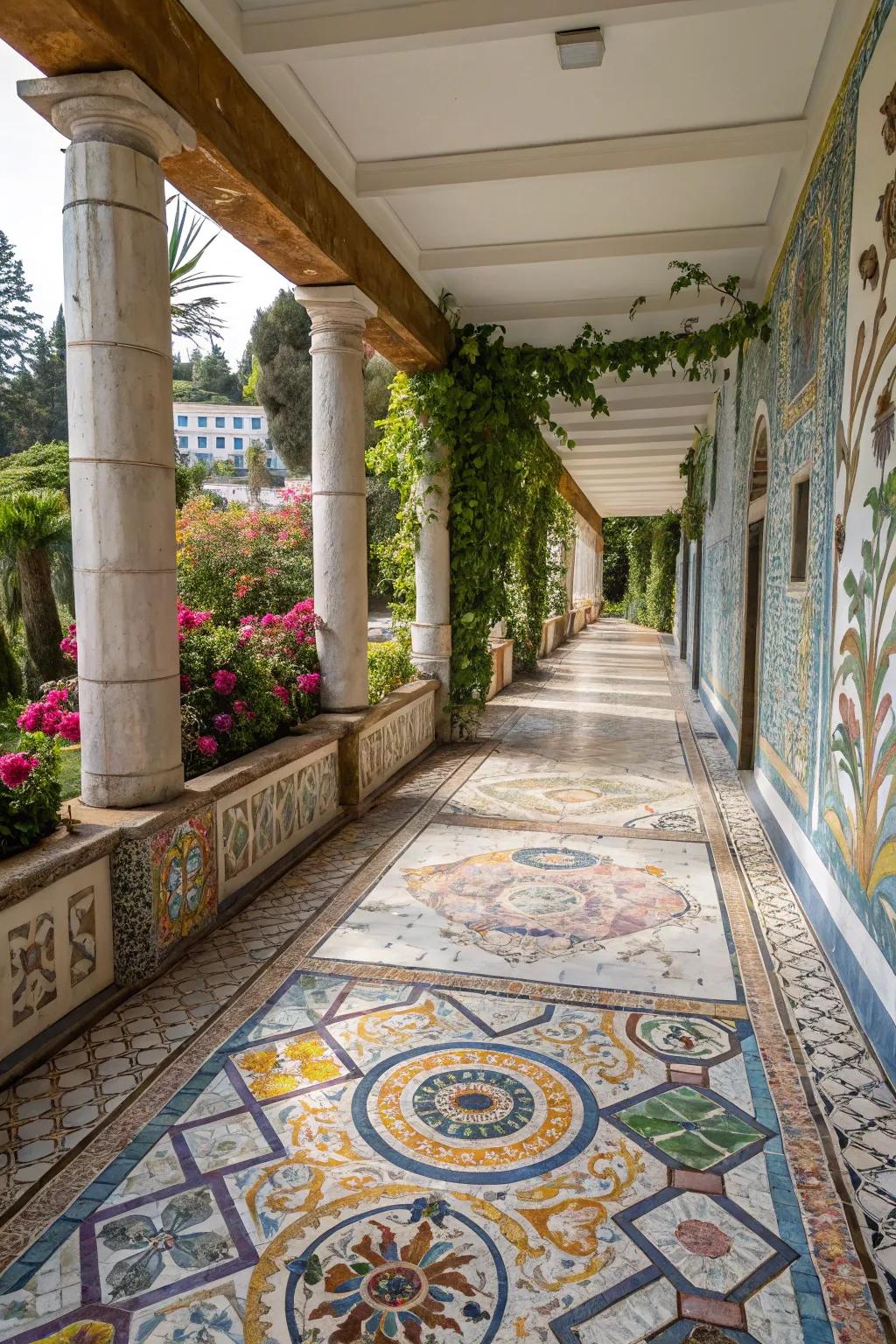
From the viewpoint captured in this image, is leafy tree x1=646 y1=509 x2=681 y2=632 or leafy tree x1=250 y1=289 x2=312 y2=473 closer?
leafy tree x1=646 y1=509 x2=681 y2=632

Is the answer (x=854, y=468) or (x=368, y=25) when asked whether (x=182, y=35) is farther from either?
(x=854, y=468)

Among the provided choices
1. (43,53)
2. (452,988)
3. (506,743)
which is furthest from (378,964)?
(506,743)

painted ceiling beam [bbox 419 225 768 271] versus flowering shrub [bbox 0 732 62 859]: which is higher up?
painted ceiling beam [bbox 419 225 768 271]

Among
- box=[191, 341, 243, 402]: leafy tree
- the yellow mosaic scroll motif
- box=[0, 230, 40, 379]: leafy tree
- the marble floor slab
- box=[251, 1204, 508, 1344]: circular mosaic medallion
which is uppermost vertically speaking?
box=[191, 341, 243, 402]: leafy tree

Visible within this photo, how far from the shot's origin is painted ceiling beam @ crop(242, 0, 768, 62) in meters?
3.30

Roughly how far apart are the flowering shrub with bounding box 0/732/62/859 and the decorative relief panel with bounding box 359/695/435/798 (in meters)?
2.68

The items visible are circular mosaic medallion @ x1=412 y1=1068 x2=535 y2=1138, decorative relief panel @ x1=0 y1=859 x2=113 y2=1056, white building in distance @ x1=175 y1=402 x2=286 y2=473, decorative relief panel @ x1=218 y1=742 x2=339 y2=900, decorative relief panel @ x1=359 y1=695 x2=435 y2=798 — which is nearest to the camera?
circular mosaic medallion @ x1=412 y1=1068 x2=535 y2=1138

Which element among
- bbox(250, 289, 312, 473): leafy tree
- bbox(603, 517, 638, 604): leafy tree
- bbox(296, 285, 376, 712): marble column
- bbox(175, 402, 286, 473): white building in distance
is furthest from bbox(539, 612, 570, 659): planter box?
bbox(175, 402, 286, 473): white building in distance

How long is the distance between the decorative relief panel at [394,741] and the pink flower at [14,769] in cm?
285

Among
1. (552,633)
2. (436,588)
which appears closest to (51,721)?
(436,588)

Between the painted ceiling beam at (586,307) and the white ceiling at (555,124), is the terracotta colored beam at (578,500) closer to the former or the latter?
the painted ceiling beam at (586,307)

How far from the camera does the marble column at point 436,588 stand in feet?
24.5

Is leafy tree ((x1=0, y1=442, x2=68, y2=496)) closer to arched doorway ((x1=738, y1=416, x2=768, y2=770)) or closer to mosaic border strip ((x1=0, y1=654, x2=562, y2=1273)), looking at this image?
arched doorway ((x1=738, y1=416, x2=768, y2=770))

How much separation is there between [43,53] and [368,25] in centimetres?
122
